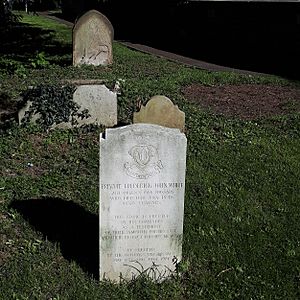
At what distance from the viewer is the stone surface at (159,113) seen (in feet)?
24.7

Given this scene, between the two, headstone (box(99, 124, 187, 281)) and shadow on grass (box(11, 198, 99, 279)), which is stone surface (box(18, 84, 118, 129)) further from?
headstone (box(99, 124, 187, 281))

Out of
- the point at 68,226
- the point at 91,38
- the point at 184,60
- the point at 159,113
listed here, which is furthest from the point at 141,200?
the point at 184,60

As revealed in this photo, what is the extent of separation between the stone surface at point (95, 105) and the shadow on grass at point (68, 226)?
2.61 meters

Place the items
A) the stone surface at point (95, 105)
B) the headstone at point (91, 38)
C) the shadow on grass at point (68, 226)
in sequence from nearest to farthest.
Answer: the shadow on grass at point (68, 226) → the stone surface at point (95, 105) → the headstone at point (91, 38)

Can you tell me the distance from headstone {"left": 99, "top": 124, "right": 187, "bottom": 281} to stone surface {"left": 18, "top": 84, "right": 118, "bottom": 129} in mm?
4181

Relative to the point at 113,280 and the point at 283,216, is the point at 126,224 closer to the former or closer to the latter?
the point at 113,280

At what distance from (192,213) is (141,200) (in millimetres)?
1428

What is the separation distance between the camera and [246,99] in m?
10.7

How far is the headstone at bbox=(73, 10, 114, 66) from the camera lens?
14.1m

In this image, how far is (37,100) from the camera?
8.19 meters

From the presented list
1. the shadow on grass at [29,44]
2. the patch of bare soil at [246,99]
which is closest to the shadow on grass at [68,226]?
the patch of bare soil at [246,99]

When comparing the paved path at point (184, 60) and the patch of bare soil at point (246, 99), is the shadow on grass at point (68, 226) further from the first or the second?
the paved path at point (184, 60)

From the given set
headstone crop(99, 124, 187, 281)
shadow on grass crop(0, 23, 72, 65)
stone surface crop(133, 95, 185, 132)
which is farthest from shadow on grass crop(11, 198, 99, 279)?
shadow on grass crop(0, 23, 72, 65)

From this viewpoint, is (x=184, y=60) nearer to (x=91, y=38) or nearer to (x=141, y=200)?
(x=91, y=38)
